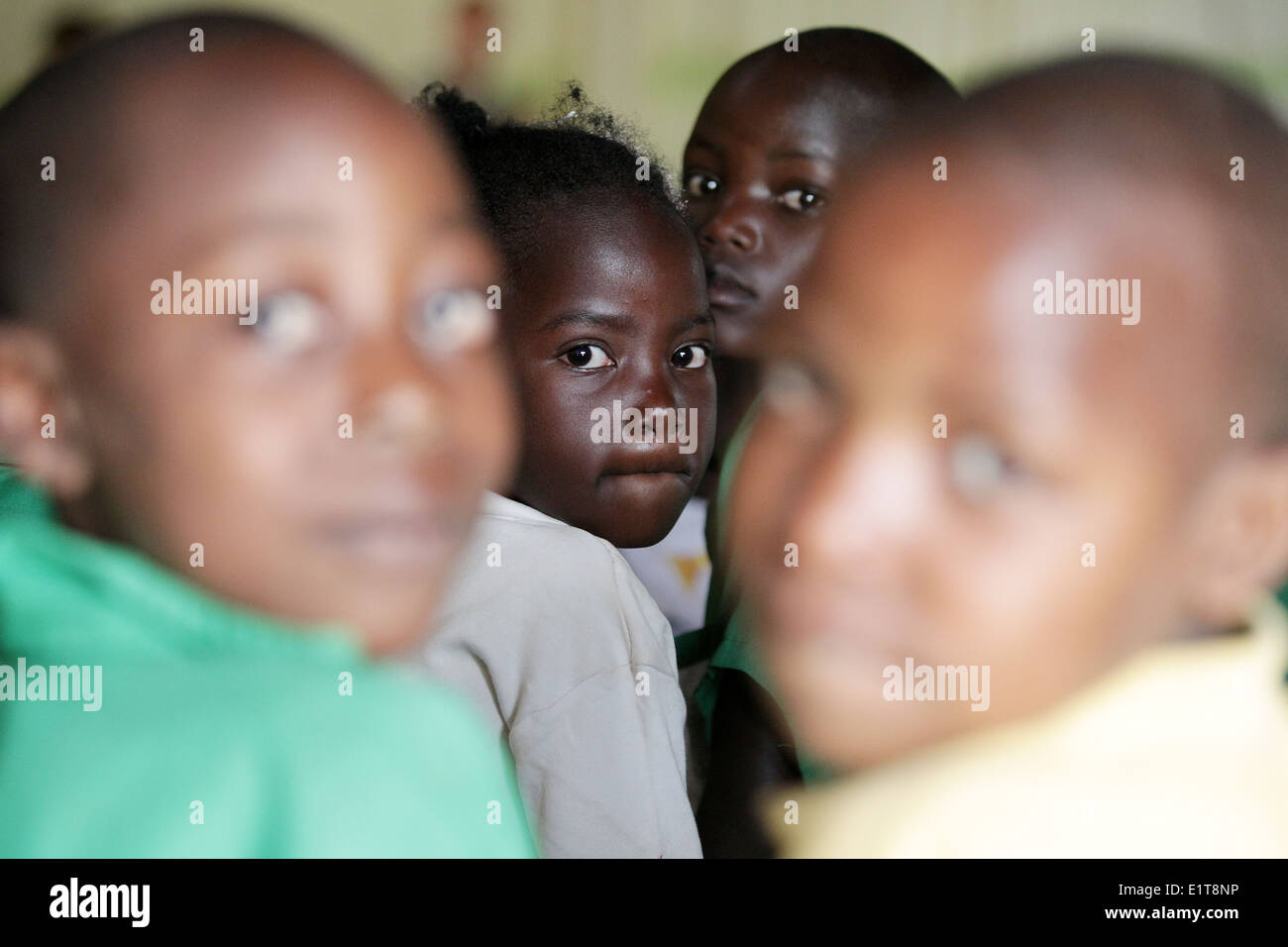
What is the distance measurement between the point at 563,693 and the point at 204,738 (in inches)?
9.6

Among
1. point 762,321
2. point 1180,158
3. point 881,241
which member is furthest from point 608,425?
point 1180,158

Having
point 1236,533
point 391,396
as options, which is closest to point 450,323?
point 391,396

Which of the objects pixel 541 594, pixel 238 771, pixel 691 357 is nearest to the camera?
pixel 238 771

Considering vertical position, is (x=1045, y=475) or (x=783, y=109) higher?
(x=783, y=109)

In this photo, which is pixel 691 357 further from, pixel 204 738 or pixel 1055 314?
pixel 204 738

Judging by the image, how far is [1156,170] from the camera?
1.85 ft

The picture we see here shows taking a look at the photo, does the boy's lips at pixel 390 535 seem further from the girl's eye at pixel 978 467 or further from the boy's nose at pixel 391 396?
the girl's eye at pixel 978 467

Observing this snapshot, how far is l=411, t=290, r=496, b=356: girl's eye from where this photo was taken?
56cm

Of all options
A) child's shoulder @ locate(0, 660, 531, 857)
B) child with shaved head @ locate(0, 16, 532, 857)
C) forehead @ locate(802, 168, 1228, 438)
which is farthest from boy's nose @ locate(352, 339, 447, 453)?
forehead @ locate(802, 168, 1228, 438)

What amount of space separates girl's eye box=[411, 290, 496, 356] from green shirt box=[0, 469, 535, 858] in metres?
0.14

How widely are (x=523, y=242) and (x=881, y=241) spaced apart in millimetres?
318

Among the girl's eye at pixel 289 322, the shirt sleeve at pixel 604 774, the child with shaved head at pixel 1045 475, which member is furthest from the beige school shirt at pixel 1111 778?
the girl's eye at pixel 289 322

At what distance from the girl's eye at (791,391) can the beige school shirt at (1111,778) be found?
0.59 feet

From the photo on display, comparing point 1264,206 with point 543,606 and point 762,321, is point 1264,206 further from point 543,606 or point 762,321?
point 543,606
